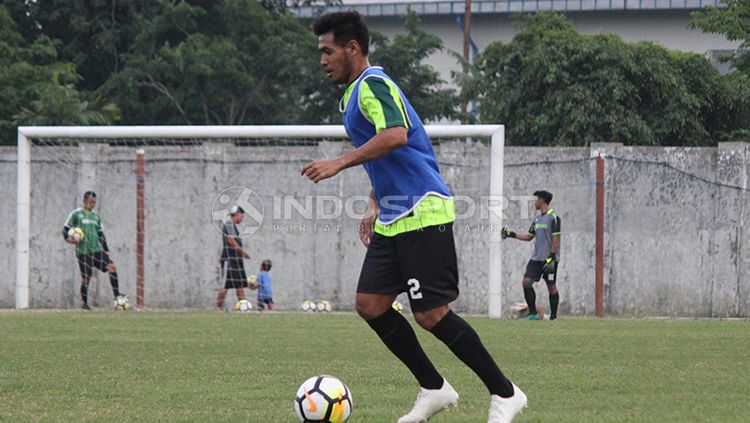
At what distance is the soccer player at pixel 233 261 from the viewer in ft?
65.1

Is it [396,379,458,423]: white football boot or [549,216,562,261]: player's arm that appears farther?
[549,216,562,261]: player's arm

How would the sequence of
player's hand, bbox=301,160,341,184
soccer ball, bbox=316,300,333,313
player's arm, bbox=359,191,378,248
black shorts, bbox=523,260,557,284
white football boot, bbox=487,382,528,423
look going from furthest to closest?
soccer ball, bbox=316,300,333,313 → black shorts, bbox=523,260,557,284 → player's arm, bbox=359,191,378,248 → white football boot, bbox=487,382,528,423 → player's hand, bbox=301,160,341,184

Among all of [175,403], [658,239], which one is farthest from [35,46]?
[175,403]

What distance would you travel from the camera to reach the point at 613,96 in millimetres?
25109

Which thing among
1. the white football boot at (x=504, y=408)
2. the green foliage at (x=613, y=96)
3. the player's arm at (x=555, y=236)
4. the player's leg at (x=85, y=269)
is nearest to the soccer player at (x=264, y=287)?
the player's leg at (x=85, y=269)

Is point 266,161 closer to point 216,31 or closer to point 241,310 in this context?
point 241,310

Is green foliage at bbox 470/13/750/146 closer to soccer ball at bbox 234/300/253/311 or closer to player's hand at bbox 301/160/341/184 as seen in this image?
soccer ball at bbox 234/300/253/311

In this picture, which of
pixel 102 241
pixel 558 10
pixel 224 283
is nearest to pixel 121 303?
pixel 102 241

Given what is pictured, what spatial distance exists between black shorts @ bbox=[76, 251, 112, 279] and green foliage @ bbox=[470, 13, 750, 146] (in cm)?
987

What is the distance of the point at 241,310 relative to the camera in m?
19.3

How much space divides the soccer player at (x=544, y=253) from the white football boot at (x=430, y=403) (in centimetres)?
1114

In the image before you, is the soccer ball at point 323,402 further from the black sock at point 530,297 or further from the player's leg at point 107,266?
the player's leg at point 107,266

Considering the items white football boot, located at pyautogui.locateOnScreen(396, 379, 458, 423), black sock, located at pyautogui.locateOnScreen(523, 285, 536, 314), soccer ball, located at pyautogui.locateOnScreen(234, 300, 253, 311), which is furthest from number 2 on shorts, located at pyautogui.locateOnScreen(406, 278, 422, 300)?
soccer ball, located at pyautogui.locateOnScreen(234, 300, 253, 311)

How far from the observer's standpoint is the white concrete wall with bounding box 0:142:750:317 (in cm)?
1972
